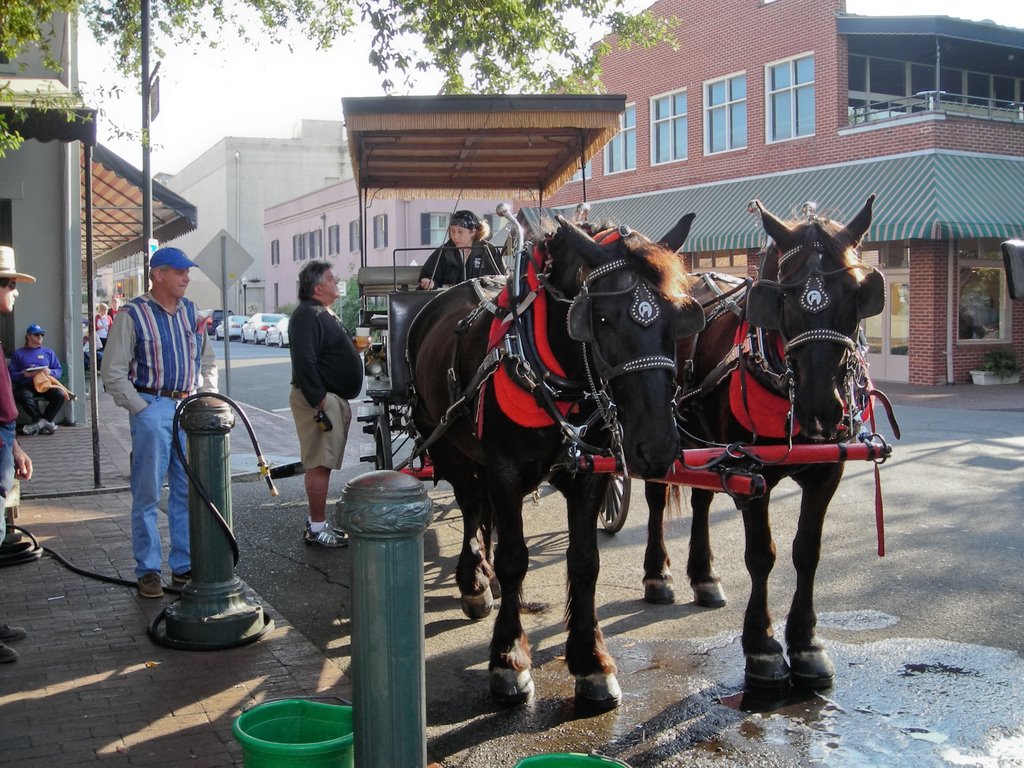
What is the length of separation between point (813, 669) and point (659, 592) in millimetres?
1511

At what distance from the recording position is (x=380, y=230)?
46.1 meters

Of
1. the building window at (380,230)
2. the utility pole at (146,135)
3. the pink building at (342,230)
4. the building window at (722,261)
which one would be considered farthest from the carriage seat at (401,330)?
the building window at (380,230)

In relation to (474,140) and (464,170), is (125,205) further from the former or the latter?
(474,140)

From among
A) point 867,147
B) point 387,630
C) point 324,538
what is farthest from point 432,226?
point 387,630

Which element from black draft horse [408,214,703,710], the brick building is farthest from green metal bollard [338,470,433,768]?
the brick building

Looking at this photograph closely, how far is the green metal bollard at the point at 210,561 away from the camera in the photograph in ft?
17.5

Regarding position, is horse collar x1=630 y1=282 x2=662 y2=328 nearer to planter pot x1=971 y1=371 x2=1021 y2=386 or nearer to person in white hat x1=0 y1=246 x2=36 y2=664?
person in white hat x1=0 y1=246 x2=36 y2=664

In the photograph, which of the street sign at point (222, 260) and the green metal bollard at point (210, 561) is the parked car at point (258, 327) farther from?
the green metal bollard at point (210, 561)

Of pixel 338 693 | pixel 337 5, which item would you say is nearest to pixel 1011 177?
pixel 337 5

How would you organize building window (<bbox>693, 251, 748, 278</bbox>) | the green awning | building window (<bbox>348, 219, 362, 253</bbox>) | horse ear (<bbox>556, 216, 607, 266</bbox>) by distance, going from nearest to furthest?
1. horse ear (<bbox>556, 216, 607, 266</bbox>)
2. the green awning
3. building window (<bbox>693, 251, 748, 278</bbox>)
4. building window (<bbox>348, 219, 362, 253</bbox>)

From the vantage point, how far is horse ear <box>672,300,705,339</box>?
4148 millimetres

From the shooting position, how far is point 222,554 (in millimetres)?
5512

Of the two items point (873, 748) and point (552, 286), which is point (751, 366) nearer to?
point (552, 286)

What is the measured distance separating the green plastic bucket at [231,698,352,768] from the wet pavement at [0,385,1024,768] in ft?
2.70
